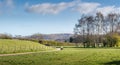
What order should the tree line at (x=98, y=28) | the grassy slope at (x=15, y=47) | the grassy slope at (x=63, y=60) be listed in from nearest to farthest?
the grassy slope at (x=63, y=60) → the grassy slope at (x=15, y=47) → the tree line at (x=98, y=28)

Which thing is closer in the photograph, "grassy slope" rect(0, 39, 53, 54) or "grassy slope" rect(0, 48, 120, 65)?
"grassy slope" rect(0, 48, 120, 65)

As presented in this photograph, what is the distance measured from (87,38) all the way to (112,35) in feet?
40.5

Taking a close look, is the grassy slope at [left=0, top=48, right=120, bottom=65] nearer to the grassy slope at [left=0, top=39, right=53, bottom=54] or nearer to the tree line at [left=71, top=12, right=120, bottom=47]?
the grassy slope at [left=0, top=39, right=53, bottom=54]

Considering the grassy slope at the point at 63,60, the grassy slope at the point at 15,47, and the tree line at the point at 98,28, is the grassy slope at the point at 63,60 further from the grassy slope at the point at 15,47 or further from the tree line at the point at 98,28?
the tree line at the point at 98,28

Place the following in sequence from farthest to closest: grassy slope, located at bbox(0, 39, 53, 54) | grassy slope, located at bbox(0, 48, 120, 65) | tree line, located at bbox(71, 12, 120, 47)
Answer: tree line, located at bbox(71, 12, 120, 47) → grassy slope, located at bbox(0, 39, 53, 54) → grassy slope, located at bbox(0, 48, 120, 65)

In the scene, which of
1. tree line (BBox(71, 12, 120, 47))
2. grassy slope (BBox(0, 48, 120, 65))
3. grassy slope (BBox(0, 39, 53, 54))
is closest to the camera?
grassy slope (BBox(0, 48, 120, 65))

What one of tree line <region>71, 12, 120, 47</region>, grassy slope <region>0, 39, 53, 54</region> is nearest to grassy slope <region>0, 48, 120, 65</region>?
grassy slope <region>0, 39, 53, 54</region>

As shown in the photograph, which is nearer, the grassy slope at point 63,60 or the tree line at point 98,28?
the grassy slope at point 63,60

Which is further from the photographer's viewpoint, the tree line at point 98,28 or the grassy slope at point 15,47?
the tree line at point 98,28

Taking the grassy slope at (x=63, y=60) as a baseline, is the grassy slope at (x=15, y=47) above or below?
above

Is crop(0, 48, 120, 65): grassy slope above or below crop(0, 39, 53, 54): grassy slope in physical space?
below

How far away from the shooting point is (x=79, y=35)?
115 m

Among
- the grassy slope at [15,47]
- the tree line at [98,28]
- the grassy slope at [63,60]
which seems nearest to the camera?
the grassy slope at [63,60]

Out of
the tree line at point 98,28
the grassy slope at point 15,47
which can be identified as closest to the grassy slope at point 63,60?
the grassy slope at point 15,47
